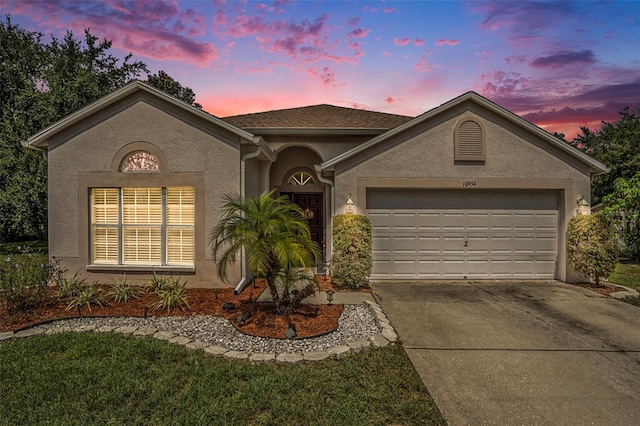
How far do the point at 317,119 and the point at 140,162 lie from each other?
5.98 meters

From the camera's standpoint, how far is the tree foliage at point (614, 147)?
16.5 m

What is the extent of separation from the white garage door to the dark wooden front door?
3000 mm

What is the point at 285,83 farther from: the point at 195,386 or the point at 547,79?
the point at 195,386

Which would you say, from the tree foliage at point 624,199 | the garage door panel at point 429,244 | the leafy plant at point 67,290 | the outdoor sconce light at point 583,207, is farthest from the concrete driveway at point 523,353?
the leafy plant at point 67,290

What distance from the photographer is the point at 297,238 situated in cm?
566

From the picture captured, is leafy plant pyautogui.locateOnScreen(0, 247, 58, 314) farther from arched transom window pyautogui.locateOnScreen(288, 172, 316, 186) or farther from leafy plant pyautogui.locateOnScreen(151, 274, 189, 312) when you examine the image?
arched transom window pyautogui.locateOnScreen(288, 172, 316, 186)

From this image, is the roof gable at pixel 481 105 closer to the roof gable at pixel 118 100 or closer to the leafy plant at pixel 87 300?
the roof gable at pixel 118 100

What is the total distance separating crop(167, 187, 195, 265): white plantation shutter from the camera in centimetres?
802

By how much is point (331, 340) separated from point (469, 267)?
5997 millimetres

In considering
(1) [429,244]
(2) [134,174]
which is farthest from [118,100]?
(1) [429,244]

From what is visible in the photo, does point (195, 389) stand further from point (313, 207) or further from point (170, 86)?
point (170, 86)

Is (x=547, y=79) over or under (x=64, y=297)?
over

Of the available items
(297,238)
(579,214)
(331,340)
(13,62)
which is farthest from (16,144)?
(579,214)

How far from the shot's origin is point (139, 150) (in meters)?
8.07
